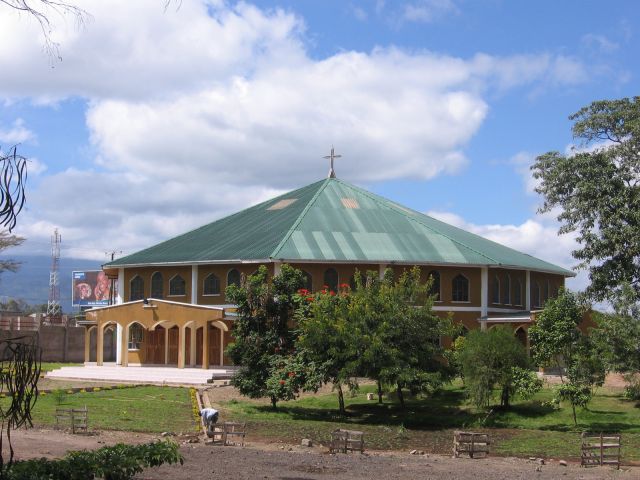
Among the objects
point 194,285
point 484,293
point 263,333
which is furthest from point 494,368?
point 194,285

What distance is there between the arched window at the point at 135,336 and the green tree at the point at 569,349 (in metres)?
21.0

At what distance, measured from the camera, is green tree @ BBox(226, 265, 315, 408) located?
30750 mm

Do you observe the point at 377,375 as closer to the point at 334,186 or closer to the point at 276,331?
the point at 276,331

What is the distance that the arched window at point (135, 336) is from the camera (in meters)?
45.8

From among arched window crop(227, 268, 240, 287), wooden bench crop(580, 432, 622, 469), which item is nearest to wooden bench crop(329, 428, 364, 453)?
wooden bench crop(580, 432, 622, 469)

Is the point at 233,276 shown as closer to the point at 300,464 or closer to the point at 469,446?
the point at 469,446

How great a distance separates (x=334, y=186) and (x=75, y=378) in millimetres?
18676

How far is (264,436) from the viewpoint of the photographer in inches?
991

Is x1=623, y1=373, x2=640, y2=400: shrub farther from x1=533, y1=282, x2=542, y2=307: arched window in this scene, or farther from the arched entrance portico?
the arched entrance portico

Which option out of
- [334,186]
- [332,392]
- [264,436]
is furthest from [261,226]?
[264,436]

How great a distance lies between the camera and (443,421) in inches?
1171

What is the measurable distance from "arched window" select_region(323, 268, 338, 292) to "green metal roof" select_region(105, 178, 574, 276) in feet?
3.05

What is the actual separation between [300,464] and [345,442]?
300 centimetres

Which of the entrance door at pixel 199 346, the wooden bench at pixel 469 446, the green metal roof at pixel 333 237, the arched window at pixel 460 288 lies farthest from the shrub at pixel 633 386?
the entrance door at pixel 199 346
